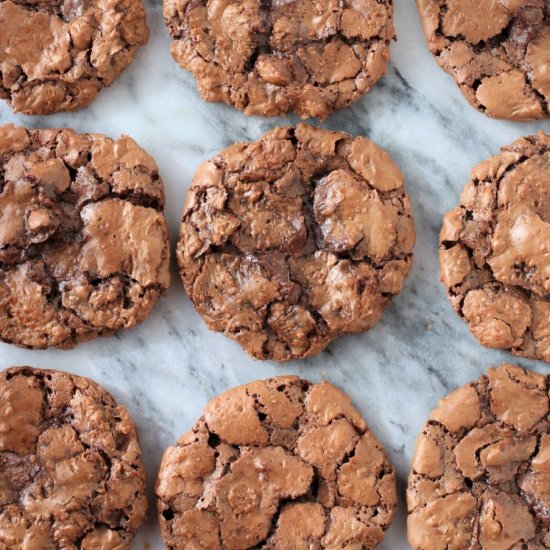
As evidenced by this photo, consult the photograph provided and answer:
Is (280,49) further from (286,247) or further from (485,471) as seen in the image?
(485,471)

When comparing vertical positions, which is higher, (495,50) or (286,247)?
(495,50)

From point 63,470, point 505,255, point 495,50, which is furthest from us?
point 495,50

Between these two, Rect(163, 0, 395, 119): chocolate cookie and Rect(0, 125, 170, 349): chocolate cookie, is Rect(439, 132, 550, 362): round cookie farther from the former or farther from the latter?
Rect(0, 125, 170, 349): chocolate cookie

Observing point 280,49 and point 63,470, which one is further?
point 280,49

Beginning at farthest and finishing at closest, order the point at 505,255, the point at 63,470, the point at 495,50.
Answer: the point at 495,50
the point at 505,255
the point at 63,470

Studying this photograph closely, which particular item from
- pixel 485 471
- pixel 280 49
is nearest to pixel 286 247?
pixel 280 49

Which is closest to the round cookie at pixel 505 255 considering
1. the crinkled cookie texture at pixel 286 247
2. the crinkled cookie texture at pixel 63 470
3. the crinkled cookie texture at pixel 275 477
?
the crinkled cookie texture at pixel 286 247
